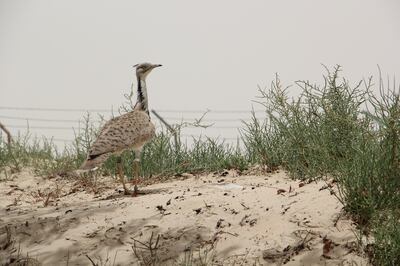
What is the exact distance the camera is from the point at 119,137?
333 inches

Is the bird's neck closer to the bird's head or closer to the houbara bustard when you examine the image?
the bird's head

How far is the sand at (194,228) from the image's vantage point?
5.82 m

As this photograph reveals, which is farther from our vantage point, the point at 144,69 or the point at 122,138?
the point at 144,69

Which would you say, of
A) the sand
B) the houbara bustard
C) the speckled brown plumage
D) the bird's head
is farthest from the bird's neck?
the sand

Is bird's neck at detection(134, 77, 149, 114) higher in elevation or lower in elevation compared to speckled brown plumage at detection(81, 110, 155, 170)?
higher

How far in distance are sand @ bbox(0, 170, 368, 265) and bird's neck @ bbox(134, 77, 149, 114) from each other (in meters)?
1.61

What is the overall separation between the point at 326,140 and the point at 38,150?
257 inches

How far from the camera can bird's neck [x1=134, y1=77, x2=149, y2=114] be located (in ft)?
31.5

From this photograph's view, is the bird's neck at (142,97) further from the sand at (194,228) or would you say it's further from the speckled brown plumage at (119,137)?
the sand at (194,228)

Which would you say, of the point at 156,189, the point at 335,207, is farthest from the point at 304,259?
the point at 156,189

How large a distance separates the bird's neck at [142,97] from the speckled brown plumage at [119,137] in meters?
0.50

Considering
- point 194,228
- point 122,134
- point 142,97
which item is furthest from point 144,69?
point 194,228

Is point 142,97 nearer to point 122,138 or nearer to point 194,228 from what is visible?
point 122,138

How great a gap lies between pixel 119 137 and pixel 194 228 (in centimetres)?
240
